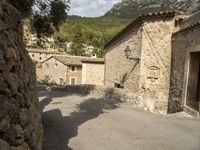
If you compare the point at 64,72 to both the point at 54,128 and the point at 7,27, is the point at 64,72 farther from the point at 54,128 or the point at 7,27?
the point at 7,27

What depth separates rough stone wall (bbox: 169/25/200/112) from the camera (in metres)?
10.2

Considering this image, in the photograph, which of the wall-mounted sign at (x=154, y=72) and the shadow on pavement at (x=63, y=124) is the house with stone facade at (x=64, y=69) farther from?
the shadow on pavement at (x=63, y=124)

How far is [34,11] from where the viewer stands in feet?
36.1

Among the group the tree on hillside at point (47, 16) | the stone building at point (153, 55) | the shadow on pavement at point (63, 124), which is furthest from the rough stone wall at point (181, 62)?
the tree on hillside at point (47, 16)

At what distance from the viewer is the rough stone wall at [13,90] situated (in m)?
3.55

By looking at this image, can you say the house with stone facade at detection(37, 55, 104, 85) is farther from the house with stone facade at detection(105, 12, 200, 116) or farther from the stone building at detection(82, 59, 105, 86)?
the house with stone facade at detection(105, 12, 200, 116)

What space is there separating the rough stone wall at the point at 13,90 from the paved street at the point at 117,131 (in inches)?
90.3

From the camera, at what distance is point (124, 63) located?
17.0m

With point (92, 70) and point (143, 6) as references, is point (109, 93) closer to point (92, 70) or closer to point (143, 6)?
point (92, 70)

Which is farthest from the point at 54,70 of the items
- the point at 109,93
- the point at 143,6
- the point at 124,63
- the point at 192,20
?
the point at 143,6

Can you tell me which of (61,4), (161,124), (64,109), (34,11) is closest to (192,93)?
(161,124)

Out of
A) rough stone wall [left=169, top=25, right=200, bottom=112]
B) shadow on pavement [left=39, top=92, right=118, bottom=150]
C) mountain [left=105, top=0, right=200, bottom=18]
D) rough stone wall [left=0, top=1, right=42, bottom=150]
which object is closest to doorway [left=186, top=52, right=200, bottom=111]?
rough stone wall [left=169, top=25, right=200, bottom=112]

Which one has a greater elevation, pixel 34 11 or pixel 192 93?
pixel 34 11

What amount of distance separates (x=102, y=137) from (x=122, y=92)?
715 cm
